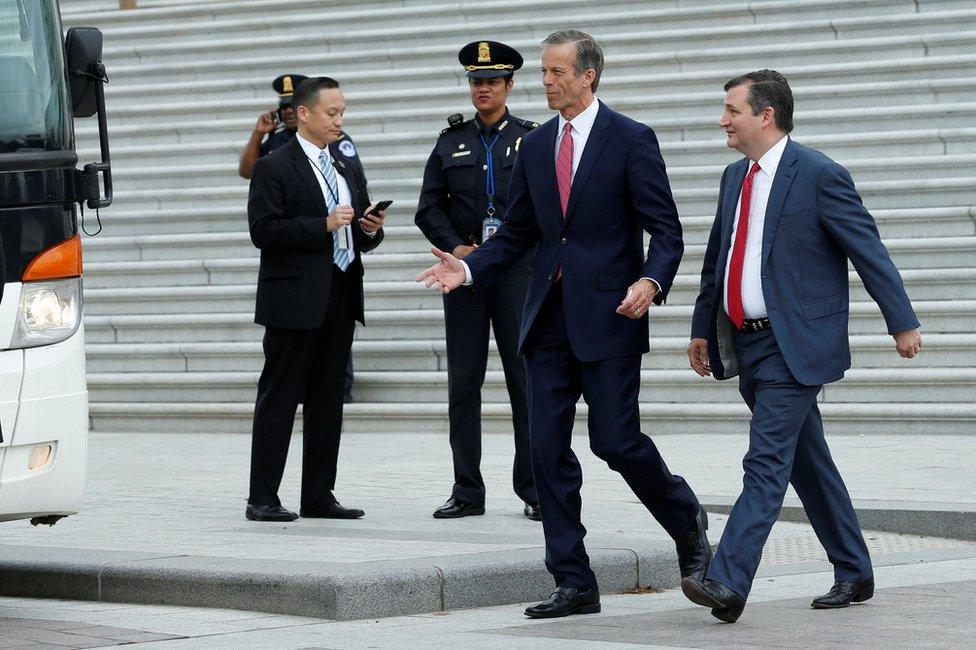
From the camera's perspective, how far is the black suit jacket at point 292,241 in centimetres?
742

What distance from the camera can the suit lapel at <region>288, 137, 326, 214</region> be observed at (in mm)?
7582

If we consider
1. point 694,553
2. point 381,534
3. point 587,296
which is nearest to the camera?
point 587,296

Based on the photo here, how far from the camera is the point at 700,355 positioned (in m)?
5.91

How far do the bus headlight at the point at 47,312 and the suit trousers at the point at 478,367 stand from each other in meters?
2.25

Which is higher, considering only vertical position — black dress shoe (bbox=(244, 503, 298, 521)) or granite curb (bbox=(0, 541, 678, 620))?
granite curb (bbox=(0, 541, 678, 620))

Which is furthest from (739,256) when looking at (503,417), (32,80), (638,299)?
(503,417)

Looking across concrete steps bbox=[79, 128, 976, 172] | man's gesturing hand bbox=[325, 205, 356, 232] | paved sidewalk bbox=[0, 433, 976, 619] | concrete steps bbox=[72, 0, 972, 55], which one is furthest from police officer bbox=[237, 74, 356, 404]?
concrete steps bbox=[72, 0, 972, 55]

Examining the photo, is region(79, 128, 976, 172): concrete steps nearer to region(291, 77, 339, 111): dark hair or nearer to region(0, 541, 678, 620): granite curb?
region(291, 77, 339, 111): dark hair

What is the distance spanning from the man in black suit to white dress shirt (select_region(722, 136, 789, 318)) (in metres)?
2.11

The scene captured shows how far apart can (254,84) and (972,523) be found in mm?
9912

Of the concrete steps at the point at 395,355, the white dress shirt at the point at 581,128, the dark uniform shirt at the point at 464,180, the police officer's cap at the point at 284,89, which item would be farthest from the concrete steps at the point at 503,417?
the white dress shirt at the point at 581,128

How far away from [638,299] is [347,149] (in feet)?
9.98

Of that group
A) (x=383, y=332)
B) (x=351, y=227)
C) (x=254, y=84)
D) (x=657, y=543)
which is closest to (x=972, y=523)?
(x=657, y=543)

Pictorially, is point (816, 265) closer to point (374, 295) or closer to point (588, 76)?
point (588, 76)
